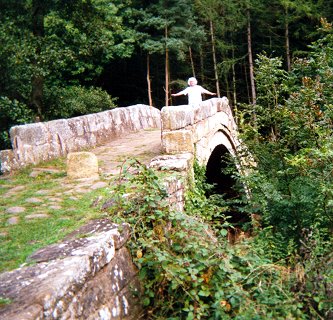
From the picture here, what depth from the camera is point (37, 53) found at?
38.9 ft

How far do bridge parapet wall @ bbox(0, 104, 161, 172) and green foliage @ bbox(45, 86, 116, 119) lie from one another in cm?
304

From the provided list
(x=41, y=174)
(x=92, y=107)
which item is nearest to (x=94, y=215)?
(x=41, y=174)

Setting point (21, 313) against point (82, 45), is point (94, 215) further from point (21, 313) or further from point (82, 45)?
point (82, 45)

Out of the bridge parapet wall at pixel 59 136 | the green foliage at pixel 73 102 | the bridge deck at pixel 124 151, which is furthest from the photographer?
the green foliage at pixel 73 102

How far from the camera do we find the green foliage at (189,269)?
376cm

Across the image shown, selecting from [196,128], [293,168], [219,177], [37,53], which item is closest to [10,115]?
[37,53]

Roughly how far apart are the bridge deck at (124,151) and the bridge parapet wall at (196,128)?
1.85 ft

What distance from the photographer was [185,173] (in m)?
6.05

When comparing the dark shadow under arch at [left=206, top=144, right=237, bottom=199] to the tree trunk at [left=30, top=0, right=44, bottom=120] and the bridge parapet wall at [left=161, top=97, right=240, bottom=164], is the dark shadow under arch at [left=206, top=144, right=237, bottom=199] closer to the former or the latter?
the bridge parapet wall at [left=161, top=97, right=240, bottom=164]

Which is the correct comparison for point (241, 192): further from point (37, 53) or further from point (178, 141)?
point (37, 53)

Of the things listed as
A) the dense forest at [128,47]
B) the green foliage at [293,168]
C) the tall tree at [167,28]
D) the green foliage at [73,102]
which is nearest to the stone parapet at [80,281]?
the green foliage at [293,168]

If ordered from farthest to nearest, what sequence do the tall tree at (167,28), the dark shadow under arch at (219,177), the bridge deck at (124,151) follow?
the tall tree at (167,28) < the dark shadow under arch at (219,177) < the bridge deck at (124,151)

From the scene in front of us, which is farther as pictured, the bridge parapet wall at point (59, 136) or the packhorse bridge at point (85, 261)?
the bridge parapet wall at point (59, 136)

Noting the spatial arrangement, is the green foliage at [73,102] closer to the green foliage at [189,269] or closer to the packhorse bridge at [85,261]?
the packhorse bridge at [85,261]
